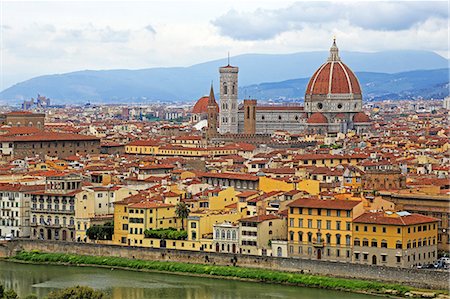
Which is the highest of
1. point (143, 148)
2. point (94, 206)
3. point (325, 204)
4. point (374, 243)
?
point (143, 148)

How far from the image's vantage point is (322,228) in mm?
34312

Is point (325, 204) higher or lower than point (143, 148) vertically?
lower

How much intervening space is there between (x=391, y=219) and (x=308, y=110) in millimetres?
53476

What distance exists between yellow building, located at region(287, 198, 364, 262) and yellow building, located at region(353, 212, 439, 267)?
31 centimetres

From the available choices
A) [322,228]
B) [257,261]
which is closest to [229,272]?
[257,261]

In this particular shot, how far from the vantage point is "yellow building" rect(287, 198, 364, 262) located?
33781mm

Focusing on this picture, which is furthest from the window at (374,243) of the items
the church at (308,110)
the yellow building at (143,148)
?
the church at (308,110)

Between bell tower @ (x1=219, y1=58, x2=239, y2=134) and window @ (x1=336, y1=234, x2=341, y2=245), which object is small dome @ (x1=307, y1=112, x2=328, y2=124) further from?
window @ (x1=336, y1=234, x2=341, y2=245)

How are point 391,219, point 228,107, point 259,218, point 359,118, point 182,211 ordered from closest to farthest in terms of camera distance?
point 391,219 → point 259,218 → point 182,211 → point 359,118 → point 228,107

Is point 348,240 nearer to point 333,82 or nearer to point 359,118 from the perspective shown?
point 333,82

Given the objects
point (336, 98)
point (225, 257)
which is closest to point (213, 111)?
point (336, 98)

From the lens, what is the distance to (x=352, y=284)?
3216 cm

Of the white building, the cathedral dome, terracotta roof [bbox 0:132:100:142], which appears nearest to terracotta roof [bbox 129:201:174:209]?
the white building

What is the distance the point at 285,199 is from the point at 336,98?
48.1 meters
